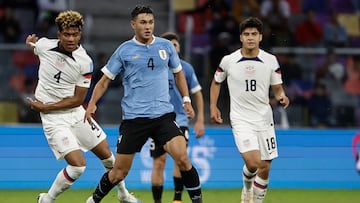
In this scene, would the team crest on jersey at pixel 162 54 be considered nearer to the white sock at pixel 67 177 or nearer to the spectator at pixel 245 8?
the white sock at pixel 67 177

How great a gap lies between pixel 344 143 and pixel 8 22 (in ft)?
24.7

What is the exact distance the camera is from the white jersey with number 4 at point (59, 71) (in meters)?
12.2

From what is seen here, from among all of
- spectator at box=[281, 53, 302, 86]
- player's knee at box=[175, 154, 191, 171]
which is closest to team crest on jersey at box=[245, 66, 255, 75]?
player's knee at box=[175, 154, 191, 171]

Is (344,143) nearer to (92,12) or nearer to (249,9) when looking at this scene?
(249,9)

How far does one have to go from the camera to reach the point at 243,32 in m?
12.8

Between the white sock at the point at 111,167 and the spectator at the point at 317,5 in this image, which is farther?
the spectator at the point at 317,5

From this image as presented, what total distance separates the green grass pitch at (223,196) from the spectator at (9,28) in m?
5.34

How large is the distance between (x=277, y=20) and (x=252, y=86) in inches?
355

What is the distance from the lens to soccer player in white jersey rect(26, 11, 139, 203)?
39.6 feet

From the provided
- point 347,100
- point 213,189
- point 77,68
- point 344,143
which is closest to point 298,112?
point 347,100

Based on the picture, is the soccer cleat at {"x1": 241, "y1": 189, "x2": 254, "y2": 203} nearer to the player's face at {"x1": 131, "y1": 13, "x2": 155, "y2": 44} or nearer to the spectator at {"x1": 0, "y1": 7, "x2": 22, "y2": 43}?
the player's face at {"x1": 131, "y1": 13, "x2": 155, "y2": 44}

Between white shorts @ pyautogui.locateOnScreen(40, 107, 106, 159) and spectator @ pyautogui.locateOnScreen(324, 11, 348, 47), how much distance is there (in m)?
9.52

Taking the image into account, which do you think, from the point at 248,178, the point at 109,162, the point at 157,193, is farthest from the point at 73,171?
the point at 248,178

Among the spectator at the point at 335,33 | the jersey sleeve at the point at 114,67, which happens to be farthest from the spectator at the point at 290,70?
the jersey sleeve at the point at 114,67
